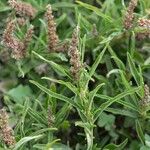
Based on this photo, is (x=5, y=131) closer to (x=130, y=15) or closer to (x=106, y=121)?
(x=106, y=121)

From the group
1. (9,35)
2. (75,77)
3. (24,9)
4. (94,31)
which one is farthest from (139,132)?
(24,9)

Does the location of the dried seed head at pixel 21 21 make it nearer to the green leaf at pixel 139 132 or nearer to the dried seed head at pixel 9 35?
the dried seed head at pixel 9 35

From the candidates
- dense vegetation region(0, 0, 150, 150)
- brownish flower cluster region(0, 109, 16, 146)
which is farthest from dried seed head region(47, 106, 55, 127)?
brownish flower cluster region(0, 109, 16, 146)

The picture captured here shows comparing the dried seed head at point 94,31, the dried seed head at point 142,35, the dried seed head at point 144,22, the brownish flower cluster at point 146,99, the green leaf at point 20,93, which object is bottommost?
the green leaf at point 20,93

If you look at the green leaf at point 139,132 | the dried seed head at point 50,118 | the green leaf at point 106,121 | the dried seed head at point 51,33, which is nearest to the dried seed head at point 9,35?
the dried seed head at point 51,33

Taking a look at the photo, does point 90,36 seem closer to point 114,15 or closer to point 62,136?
point 114,15

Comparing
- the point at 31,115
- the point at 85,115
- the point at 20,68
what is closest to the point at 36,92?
the point at 20,68

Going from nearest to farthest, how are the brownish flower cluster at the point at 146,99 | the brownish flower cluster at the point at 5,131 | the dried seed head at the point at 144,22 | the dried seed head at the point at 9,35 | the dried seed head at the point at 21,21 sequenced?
the brownish flower cluster at the point at 5,131, the brownish flower cluster at the point at 146,99, the dried seed head at the point at 9,35, the dried seed head at the point at 144,22, the dried seed head at the point at 21,21

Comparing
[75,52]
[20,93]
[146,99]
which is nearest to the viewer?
[75,52]
